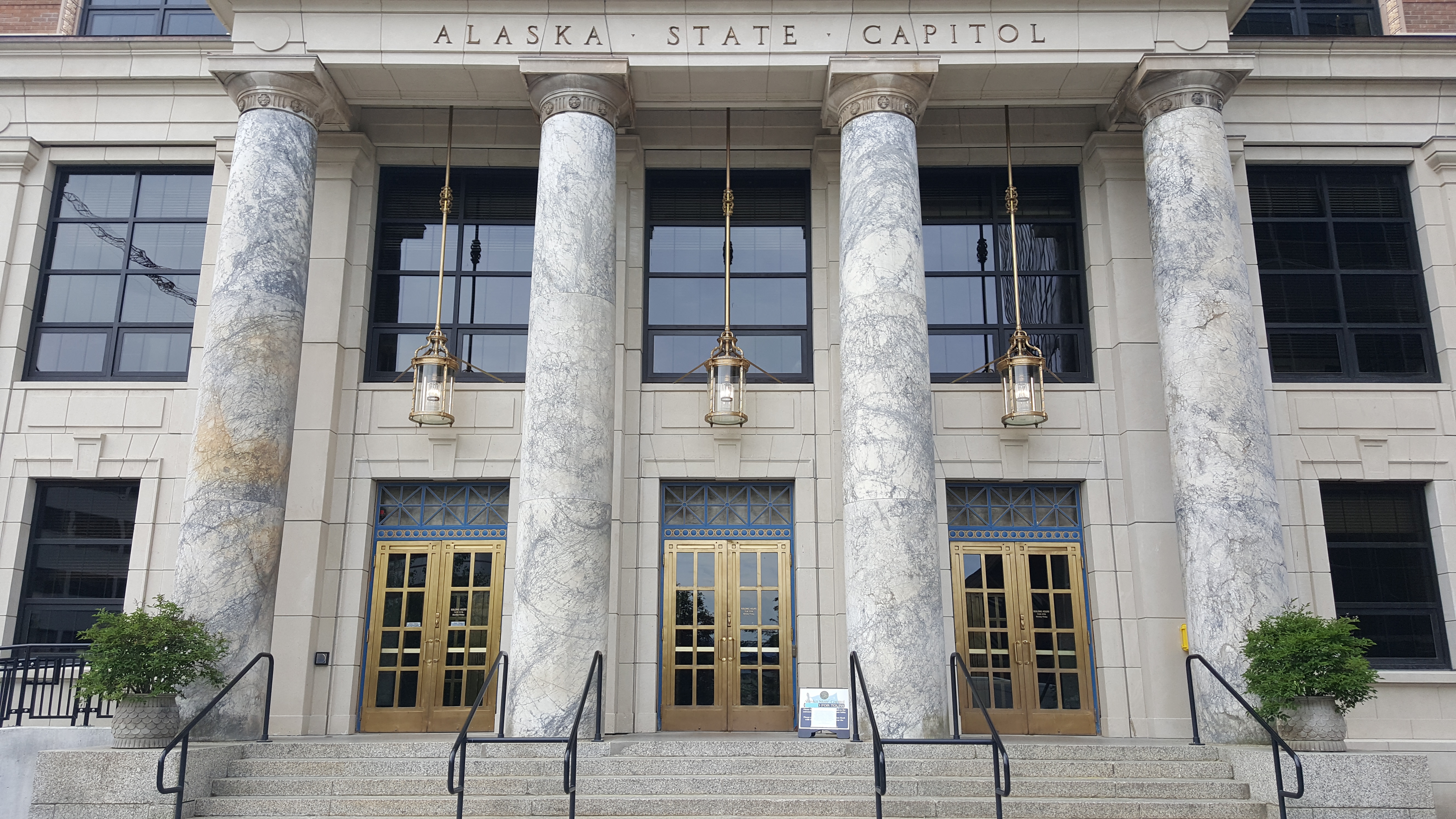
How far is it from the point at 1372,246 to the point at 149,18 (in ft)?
57.7

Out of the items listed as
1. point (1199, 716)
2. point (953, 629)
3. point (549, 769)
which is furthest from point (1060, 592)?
point (549, 769)

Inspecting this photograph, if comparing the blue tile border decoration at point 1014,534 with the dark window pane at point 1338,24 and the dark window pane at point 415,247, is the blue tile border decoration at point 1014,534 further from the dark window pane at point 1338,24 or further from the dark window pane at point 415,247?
the dark window pane at point 1338,24

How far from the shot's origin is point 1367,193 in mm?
14797

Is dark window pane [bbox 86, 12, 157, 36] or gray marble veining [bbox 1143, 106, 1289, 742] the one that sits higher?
dark window pane [bbox 86, 12, 157, 36]

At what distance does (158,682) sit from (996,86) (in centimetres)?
1111

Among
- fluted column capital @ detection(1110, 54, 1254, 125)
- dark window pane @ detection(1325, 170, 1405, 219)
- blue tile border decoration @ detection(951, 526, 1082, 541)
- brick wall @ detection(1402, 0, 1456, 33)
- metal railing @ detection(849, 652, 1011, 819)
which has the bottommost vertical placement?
metal railing @ detection(849, 652, 1011, 819)

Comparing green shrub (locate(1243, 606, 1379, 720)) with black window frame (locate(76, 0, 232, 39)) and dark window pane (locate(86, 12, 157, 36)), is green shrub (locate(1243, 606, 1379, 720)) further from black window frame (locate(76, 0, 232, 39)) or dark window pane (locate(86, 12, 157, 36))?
dark window pane (locate(86, 12, 157, 36))

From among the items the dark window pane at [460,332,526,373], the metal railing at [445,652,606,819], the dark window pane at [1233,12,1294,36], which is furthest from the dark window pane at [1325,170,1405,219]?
the metal railing at [445,652,606,819]

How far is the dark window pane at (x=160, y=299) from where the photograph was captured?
14719 mm

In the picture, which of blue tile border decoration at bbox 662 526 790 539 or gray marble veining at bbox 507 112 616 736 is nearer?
Answer: gray marble veining at bbox 507 112 616 736

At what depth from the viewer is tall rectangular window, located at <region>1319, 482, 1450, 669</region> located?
13297 millimetres

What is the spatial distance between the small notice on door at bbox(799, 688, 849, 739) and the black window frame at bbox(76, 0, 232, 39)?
12607mm

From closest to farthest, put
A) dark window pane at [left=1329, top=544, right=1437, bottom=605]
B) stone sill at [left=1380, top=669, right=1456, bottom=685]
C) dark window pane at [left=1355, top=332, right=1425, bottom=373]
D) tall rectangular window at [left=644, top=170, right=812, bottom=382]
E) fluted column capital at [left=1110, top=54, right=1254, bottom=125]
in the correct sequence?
fluted column capital at [left=1110, top=54, right=1254, bottom=125], stone sill at [left=1380, top=669, right=1456, bottom=685], dark window pane at [left=1329, top=544, right=1437, bottom=605], dark window pane at [left=1355, top=332, right=1425, bottom=373], tall rectangular window at [left=644, top=170, right=812, bottom=382]

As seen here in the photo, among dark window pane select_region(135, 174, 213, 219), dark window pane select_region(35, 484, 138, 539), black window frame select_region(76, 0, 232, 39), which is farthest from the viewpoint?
black window frame select_region(76, 0, 232, 39)
